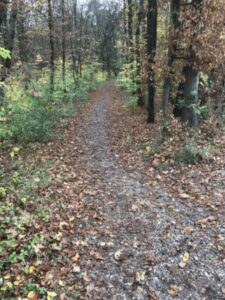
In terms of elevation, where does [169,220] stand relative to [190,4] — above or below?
below

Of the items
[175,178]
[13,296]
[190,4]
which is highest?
[190,4]

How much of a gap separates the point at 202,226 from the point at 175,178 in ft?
6.94

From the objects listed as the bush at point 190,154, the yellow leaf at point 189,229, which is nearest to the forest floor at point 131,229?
the yellow leaf at point 189,229

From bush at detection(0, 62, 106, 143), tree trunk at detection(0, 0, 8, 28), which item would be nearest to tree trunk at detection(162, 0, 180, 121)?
bush at detection(0, 62, 106, 143)

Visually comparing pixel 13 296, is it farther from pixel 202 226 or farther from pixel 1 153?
pixel 1 153

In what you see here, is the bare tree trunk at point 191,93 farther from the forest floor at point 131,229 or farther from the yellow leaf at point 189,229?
the yellow leaf at point 189,229

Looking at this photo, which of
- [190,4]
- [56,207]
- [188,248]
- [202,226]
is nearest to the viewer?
[188,248]

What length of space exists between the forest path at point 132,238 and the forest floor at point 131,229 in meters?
0.01

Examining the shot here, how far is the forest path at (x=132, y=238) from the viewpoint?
4.38 meters

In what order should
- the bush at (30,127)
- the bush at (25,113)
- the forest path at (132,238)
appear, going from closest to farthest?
1. the forest path at (132,238)
2. the bush at (25,113)
3. the bush at (30,127)

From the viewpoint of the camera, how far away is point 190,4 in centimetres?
891

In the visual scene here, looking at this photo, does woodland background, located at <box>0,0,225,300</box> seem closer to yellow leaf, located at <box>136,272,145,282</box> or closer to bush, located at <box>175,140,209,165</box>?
bush, located at <box>175,140,209,165</box>

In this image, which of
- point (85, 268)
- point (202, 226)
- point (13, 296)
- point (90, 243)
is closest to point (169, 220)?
point (202, 226)

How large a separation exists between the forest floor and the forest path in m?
0.01
